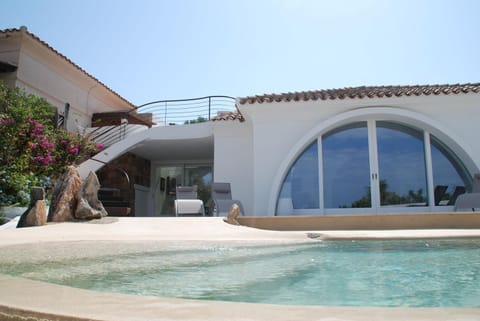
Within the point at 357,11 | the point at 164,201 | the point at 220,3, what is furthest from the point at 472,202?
the point at 164,201

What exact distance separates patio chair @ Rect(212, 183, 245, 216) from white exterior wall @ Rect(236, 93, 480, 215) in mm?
800

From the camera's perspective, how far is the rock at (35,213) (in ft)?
22.9

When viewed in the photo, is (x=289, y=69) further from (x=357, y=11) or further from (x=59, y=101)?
(x=59, y=101)

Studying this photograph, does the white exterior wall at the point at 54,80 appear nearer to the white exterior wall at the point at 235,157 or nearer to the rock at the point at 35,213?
the white exterior wall at the point at 235,157

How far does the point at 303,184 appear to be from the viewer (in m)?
11.4

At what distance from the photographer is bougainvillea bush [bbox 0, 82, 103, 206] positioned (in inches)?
383

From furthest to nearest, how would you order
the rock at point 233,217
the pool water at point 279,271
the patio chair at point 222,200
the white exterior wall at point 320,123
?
the patio chair at point 222,200 < the white exterior wall at point 320,123 < the rock at point 233,217 < the pool water at point 279,271

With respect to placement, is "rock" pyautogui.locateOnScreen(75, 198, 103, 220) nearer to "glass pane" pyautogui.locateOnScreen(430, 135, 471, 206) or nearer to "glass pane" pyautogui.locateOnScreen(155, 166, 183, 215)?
"glass pane" pyautogui.locateOnScreen(430, 135, 471, 206)

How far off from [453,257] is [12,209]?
892cm

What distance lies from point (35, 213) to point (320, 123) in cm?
806

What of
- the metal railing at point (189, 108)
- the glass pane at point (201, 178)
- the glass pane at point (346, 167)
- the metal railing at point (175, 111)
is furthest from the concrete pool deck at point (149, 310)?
the glass pane at point (201, 178)

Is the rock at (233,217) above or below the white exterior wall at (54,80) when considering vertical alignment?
below

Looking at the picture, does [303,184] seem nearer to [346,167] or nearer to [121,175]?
[346,167]

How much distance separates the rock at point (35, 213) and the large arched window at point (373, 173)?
21.3 ft
